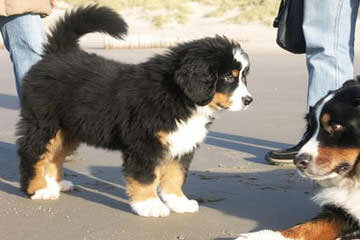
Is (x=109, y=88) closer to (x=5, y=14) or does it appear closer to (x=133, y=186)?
(x=133, y=186)

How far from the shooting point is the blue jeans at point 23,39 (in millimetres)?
5984

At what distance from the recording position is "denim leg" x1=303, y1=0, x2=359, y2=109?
5.63 meters

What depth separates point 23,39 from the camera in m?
6.01

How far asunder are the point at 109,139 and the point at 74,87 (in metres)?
0.47

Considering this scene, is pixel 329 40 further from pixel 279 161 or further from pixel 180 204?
pixel 180 204

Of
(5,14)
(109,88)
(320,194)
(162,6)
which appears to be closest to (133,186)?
(109,88)

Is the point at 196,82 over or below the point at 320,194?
over

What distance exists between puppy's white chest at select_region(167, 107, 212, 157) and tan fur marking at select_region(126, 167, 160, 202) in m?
0.19

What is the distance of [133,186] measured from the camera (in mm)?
4359

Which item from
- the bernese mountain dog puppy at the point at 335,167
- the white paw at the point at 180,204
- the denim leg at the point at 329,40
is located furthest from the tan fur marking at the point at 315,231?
the denim leg at the point at 329,40

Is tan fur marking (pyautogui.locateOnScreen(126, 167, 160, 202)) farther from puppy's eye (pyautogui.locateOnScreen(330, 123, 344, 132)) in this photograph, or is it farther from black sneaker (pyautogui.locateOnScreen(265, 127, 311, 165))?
black sneaker (pyautogui.locateOnScreen(265, 127, 311, 165))

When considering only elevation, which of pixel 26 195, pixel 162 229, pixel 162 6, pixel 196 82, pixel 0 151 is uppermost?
pixel 196 82

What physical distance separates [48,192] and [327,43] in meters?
2.58

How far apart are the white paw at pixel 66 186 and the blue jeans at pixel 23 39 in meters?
1.31
